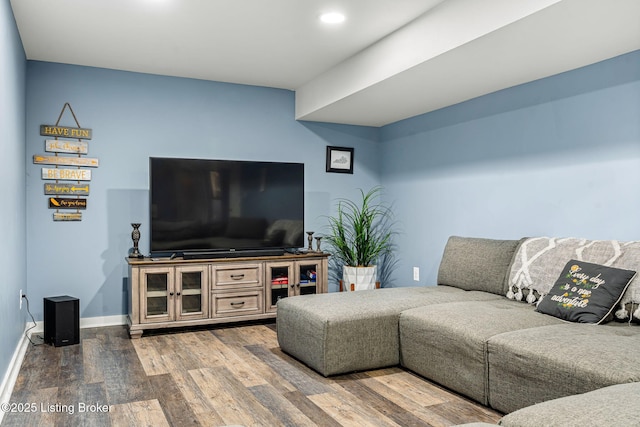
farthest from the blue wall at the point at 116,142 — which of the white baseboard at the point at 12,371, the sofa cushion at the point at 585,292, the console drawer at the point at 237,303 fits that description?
the sofa cushion at the point at 585,292

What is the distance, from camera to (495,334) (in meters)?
2.61

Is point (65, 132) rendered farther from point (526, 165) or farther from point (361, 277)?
point (526, 165)

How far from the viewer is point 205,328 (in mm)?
4438

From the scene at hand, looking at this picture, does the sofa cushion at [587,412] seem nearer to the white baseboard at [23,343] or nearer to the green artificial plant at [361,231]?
the white baseboard at [23,343]

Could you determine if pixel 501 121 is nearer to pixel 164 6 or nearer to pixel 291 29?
pixel 291 29

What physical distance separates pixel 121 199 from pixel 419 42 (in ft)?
9.38

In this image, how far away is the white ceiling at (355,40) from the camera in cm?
273

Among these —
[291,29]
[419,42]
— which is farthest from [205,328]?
[419,42]

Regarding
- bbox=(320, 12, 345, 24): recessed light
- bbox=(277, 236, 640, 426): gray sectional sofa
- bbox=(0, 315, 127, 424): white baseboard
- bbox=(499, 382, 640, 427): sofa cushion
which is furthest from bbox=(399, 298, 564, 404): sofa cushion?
bbox=(0, 315, 127, 424): white baseboard

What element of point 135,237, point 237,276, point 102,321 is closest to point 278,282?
point 237,276

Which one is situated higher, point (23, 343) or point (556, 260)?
point (556, 260)

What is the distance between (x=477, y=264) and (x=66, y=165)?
343 cm

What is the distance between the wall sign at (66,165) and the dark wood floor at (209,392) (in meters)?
1.24

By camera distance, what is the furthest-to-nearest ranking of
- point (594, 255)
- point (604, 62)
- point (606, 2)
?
1. point (604, 62)
2. point (594, 255)
3. point (606, 2)
